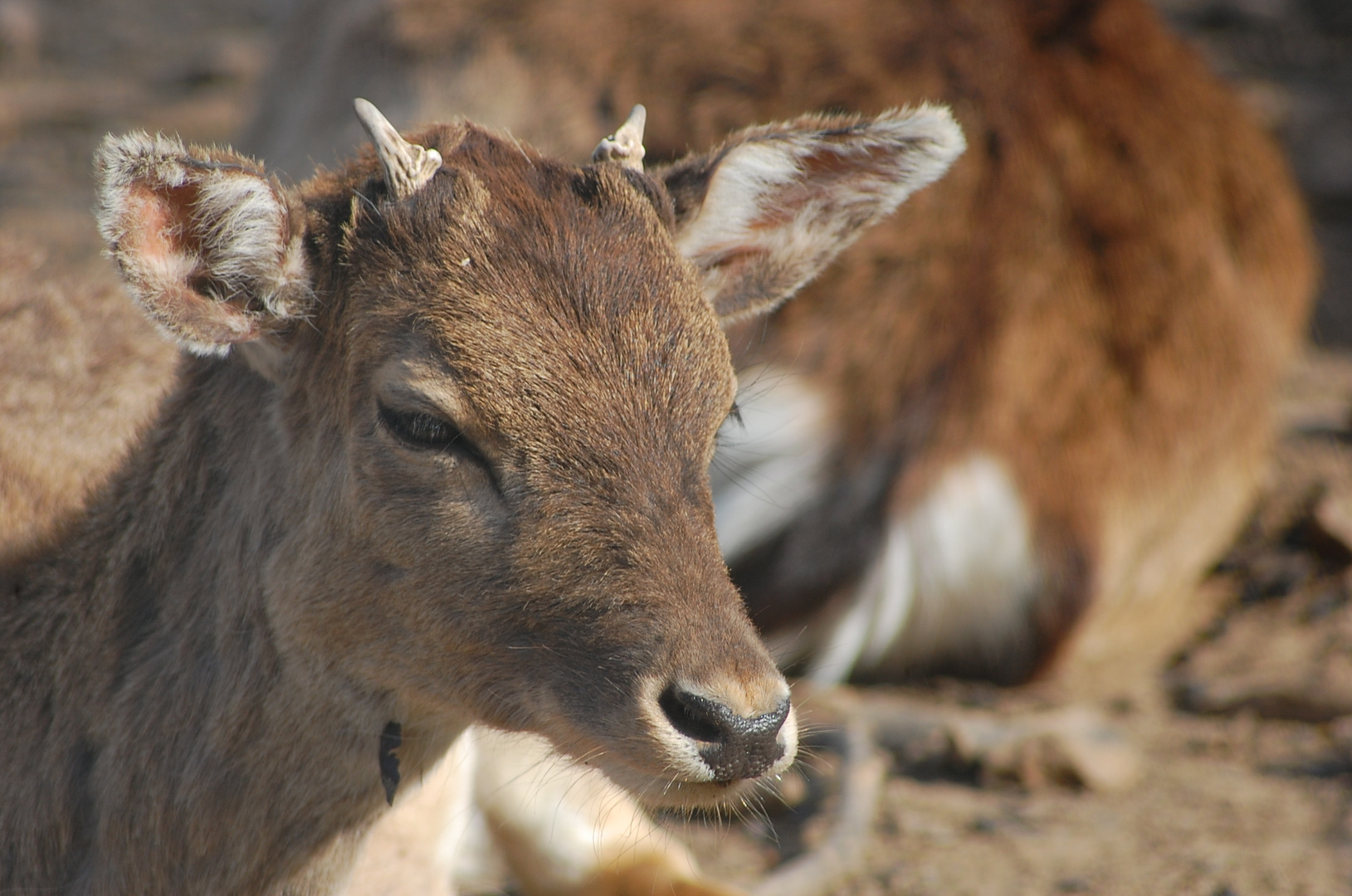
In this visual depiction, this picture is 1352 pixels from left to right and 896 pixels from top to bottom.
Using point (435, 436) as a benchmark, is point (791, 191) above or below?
above

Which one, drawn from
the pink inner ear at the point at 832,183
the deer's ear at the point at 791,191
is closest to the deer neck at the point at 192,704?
the deer's ear at the point at 791,191

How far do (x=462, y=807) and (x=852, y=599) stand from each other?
184cm

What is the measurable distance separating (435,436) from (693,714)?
629mm

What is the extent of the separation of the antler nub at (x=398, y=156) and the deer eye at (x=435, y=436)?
1.34ft

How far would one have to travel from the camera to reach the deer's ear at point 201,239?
225 centimetres

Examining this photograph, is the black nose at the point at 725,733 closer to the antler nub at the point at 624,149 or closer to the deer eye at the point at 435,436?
the deer eye at the point at 435,436

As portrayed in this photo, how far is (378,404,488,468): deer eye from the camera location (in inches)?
89.6

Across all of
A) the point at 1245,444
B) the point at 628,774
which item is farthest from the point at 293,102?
the point at 628,774

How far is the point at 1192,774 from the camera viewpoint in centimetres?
418

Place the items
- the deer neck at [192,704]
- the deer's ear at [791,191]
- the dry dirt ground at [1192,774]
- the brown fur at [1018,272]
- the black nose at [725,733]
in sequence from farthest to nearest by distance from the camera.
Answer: the brown fur at [1018,272]
the dry dirt ground at [1192,774]
the deer's ear at [791,191]
the deer neck at [192,704]
the black nose at [725,733]

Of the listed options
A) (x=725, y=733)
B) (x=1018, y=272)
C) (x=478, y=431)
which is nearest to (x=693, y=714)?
(x=725, y=733)

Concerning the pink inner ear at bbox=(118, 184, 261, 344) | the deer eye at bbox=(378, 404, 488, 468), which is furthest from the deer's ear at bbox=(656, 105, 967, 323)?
the pink inner ear at bbox=(118, 184, 261, 344)

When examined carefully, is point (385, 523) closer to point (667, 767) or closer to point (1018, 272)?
point (667, 767)

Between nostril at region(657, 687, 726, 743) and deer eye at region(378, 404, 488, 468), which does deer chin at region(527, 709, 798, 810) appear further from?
deer eye at region(378, 404, 488, 468)
